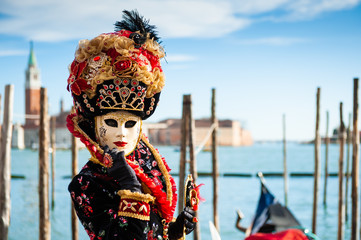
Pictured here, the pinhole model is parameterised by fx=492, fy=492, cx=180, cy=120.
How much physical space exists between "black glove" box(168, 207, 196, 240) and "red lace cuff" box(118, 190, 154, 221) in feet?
0.76

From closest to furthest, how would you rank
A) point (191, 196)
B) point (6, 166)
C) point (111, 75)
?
point (111, 75)
point (191, 196)
point (6, 166)

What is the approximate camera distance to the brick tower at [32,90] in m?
69.2

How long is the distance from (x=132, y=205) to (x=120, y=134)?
28cm

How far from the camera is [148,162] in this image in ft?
6.43

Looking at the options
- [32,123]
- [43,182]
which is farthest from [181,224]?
[32,123]

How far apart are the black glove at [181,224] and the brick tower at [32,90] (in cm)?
6721

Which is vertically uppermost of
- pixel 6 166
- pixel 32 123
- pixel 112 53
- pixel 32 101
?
pixel 32 101

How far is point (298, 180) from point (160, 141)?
42.8m

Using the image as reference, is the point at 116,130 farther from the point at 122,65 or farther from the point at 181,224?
the point at 181,224

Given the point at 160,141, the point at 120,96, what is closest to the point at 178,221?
the point at 120,96

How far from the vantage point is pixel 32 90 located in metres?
74.8

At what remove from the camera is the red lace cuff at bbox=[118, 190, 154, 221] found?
168 centimetres

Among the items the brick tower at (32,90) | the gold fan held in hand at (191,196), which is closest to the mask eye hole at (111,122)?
the gold fan held in hand at (191,196)

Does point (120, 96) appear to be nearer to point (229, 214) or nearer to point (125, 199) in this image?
point (125, 199)
